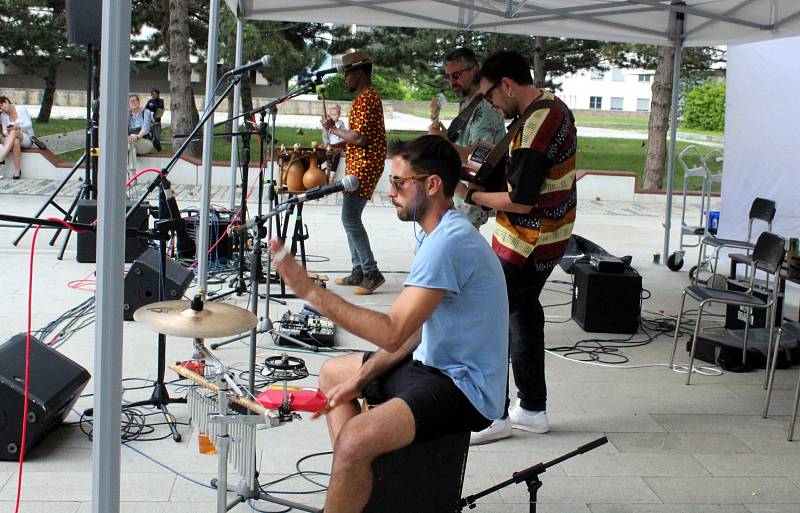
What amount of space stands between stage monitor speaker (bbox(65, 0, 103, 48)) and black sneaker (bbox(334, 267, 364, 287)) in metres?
2.79

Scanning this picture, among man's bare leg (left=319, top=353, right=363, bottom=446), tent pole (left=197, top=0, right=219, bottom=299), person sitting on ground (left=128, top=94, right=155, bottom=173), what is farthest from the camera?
person sitting on ground (left=128, top=94, right=155, bottom=173)

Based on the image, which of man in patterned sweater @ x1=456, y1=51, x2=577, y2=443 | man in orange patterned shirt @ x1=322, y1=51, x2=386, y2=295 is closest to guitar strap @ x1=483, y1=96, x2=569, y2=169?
man in patterned sweater @ x1=456, y1=51, x2=577, y2=443

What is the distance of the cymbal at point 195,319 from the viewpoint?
2885 millimetres

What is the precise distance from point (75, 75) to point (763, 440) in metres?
37.4

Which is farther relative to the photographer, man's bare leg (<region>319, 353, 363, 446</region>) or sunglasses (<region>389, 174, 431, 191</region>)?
man's bare leg (<region>319, 353, 363, 446</region>)

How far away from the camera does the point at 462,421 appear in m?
2.94

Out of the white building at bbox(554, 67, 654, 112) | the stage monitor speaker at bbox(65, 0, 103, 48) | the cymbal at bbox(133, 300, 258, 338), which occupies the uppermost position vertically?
the white building at bbox(554, 67, 654, 112)

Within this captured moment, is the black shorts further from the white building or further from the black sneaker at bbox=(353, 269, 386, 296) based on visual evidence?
the white building

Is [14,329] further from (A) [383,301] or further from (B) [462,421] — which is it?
(B) [462,421]

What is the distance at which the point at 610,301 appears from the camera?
639 centimetres

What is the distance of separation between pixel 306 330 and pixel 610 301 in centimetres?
213

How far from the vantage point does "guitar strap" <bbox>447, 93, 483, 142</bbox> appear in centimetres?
575

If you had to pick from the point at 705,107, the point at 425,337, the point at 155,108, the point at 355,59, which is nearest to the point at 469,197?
the point at 425,337

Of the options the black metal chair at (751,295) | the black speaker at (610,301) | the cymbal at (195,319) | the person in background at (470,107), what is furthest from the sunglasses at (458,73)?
the cymbal at (195,319)
